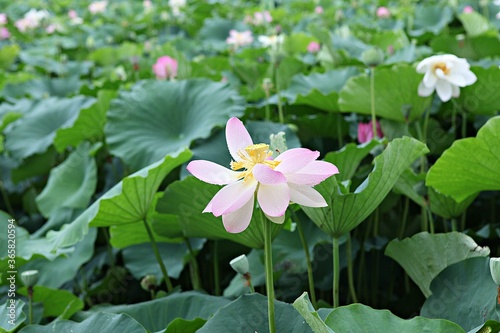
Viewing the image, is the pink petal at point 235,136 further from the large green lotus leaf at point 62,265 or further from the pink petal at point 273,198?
the large green lotus leaf at point 62,265

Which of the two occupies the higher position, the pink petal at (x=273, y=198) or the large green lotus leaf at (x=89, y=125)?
the pink petal at (x=273, y=198)

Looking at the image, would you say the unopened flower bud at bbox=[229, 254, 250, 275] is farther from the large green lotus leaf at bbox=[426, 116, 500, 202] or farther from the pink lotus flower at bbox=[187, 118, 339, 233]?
the large green lotus leaf at bbox=[426, 116, 500, 202]

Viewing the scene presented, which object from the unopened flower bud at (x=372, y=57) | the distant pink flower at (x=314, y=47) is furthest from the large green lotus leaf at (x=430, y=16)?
the unopened flower bud at (x=372, y=57)

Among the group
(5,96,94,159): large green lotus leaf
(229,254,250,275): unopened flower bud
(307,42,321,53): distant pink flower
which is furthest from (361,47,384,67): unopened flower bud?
(307,42,321,53): distant pink flower

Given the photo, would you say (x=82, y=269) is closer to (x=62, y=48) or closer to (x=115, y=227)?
(x=115, y=227)

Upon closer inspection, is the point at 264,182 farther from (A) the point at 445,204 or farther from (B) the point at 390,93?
(B) the point at 390,93

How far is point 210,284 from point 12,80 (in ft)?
4.49

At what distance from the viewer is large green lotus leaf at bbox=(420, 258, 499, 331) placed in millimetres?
847

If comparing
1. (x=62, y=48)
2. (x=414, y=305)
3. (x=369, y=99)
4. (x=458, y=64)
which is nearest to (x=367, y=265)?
(x=414, y=305)

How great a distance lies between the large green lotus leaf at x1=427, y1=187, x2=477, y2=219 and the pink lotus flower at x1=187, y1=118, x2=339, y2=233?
529mm

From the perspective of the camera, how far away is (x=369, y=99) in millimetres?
1396

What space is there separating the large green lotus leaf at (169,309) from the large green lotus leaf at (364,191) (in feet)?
0.77

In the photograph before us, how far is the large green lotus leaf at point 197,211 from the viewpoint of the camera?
3.37 feet

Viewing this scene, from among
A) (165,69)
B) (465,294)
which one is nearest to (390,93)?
(465,294)
